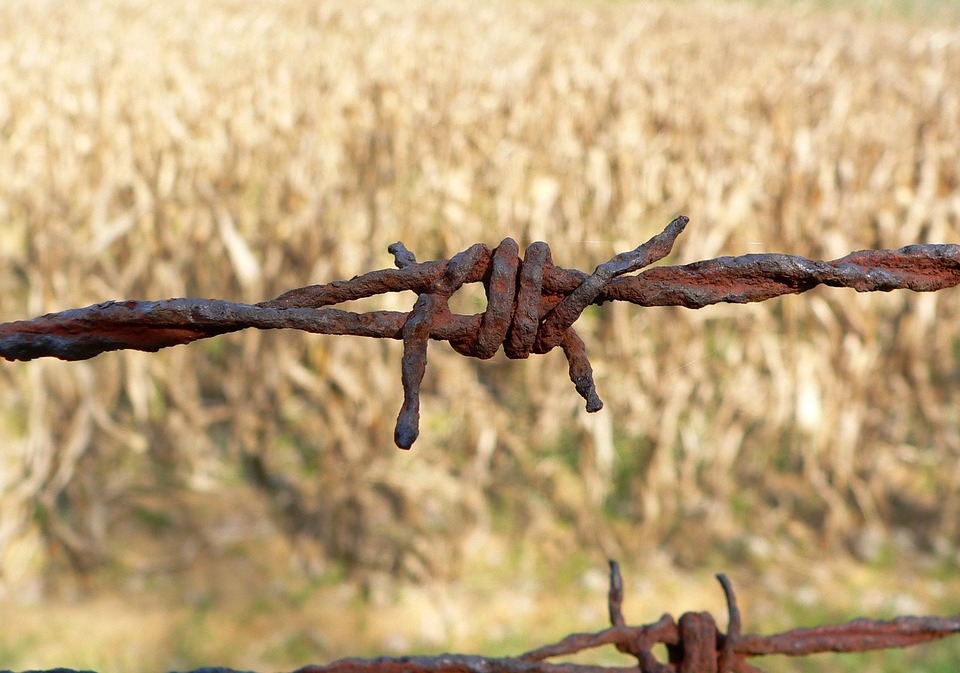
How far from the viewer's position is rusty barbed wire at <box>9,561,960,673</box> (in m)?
0.94

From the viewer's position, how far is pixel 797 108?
3.54 meters

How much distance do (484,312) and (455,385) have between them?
264 centimetres

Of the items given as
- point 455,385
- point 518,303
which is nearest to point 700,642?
point 518,303

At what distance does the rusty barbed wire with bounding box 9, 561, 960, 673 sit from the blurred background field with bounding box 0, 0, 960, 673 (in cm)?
221

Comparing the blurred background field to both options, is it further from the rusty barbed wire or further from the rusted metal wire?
the rusted metal wire

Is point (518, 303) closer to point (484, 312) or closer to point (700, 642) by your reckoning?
point (484, 312)

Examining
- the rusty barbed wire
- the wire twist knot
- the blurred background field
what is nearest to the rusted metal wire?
the wire twist knot

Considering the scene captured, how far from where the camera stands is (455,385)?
3395 mm

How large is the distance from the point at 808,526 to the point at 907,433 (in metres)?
0.72

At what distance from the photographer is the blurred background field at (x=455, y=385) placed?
322 centimetres

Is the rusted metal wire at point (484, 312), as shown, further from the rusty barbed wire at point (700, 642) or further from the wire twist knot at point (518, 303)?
the rusty barbed wire at point (700, 642)

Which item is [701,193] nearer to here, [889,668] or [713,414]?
[713,414]

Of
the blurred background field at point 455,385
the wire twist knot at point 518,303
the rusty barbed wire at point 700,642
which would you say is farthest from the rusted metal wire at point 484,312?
the blurred background field at point 455,385

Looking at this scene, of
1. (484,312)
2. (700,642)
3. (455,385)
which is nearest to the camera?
(484,312)
